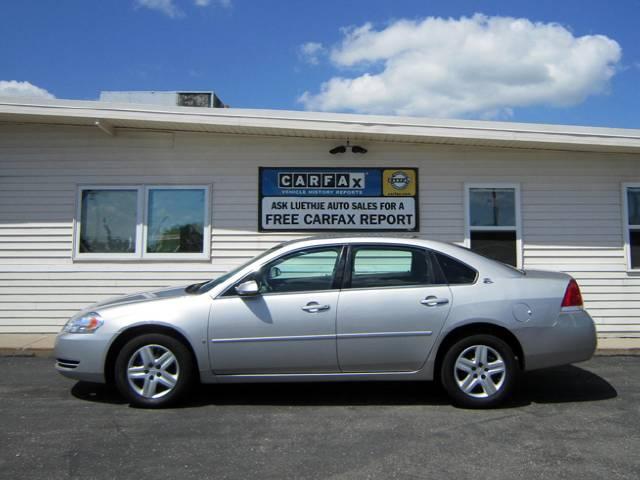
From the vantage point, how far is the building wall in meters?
8.55

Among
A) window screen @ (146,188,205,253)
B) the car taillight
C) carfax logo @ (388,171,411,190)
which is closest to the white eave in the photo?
carfax logo @ (388,171,411,190)

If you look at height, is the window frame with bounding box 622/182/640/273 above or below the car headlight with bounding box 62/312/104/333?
above

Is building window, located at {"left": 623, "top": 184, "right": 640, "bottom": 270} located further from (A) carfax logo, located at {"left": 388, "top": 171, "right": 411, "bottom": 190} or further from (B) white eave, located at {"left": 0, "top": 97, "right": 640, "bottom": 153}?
(A) carfax logo, located at {"left": 388, "top": 171, "right": 411, "bottom": 190}

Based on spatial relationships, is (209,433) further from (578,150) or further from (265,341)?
(578,150)

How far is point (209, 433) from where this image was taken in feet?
14.3

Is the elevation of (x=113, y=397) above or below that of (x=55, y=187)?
below

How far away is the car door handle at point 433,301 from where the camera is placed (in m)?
4.96

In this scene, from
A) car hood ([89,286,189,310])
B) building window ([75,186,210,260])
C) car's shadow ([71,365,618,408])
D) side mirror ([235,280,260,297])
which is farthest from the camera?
building window ([75,186,210,260])

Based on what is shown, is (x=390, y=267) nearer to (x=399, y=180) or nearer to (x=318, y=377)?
(x=318, y=377)

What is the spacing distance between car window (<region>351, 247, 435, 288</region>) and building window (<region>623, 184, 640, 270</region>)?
16.7 feet

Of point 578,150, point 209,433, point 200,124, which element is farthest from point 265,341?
point 578,150

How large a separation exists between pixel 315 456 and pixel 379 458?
17.7 inches

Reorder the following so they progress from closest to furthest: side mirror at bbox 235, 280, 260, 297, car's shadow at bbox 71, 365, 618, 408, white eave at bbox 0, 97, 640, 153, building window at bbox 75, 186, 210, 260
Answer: side mirror at bbox 235, 280, 260, 297 → car's shadow at bbox 71, 365, 618, 408 → white eave at bbox 0, 97, 640, 153 → building window at bbox 75, 186, 210, 260

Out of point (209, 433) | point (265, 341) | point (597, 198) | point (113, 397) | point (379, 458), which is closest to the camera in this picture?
point (379, 458)
